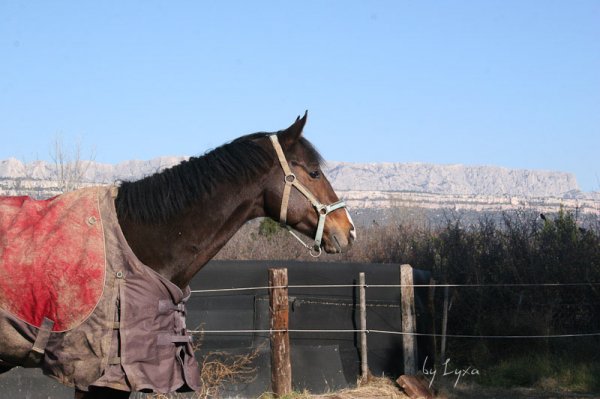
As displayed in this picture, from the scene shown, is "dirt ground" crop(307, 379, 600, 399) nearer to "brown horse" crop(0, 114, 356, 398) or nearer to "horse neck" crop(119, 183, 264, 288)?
"brown horse" crop(0, 114, 356, 398)

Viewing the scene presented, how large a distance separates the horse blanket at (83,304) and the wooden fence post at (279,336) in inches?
180

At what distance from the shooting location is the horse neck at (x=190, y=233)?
4.24 metres

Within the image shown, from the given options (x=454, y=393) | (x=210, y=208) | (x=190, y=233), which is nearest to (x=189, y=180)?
(x=210, y=208)

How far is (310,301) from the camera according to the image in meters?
9.66

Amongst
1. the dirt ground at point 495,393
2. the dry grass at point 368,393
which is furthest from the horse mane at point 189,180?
the dirt ground at point 495,393

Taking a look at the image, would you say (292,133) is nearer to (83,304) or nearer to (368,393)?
(83,304)

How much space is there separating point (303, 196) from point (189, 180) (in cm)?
68

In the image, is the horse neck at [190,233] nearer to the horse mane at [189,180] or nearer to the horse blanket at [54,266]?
the horse mane at [189,180]

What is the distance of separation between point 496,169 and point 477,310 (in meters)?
183

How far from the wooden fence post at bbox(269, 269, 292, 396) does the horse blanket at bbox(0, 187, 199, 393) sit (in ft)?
15.0

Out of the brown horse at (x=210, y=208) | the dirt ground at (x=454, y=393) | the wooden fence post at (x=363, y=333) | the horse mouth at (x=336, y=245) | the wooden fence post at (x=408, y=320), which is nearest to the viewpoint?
the brown horse at (x=210, y=208)

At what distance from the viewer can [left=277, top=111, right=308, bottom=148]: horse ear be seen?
4523mm

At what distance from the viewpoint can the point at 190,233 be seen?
4.31 meters

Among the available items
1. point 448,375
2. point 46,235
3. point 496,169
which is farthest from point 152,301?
point 496,169
